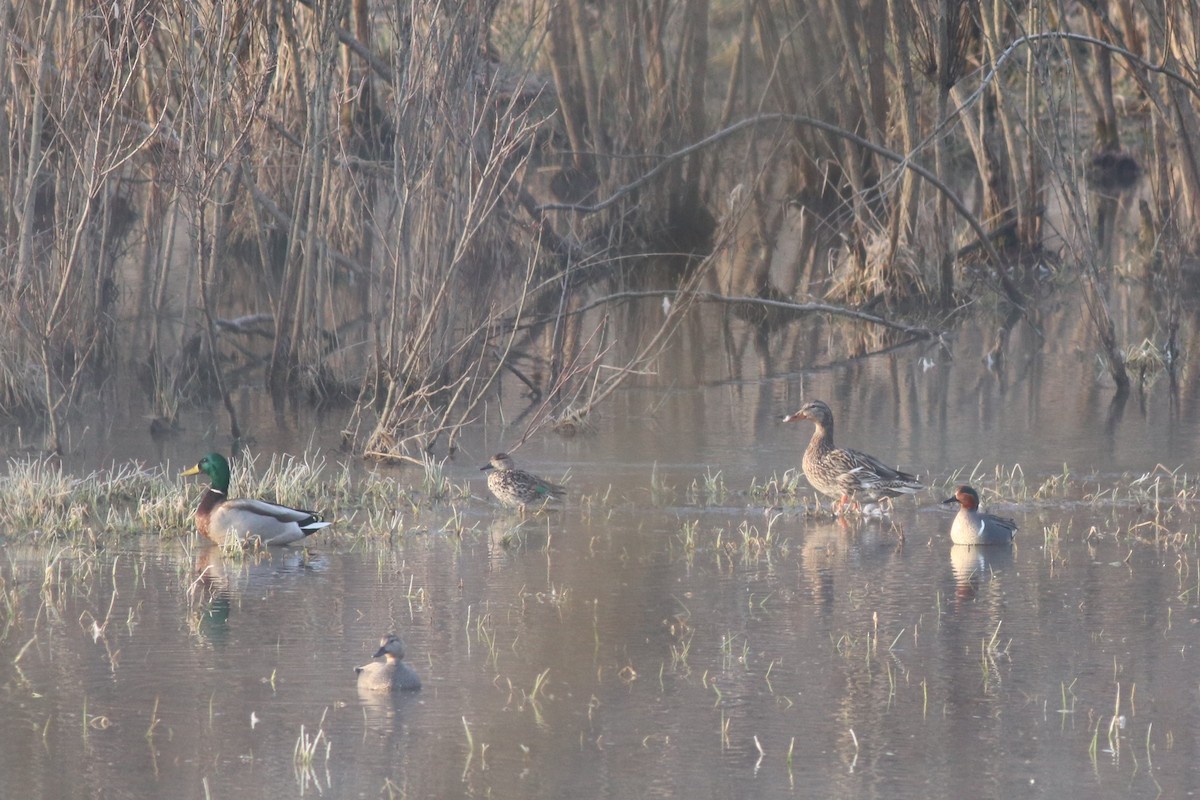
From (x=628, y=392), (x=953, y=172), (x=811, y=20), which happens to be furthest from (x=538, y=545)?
(x=953, y=172)

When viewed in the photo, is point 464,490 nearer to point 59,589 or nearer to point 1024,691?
point 59,589

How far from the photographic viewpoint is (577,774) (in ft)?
18.1

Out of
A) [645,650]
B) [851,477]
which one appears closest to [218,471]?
[851,477]

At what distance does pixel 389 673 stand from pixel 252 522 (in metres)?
2.88

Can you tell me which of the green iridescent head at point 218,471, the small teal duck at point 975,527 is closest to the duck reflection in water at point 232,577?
the green iridescent head at point 218,471

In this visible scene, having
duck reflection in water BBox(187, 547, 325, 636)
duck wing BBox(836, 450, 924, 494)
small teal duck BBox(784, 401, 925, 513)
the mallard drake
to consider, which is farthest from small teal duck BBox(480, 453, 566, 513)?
duck wing BBox(836, 450, 924, 494)

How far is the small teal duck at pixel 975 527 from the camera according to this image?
8.81 m

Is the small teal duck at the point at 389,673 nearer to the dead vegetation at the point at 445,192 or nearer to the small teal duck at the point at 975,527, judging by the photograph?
the small teal duck at the point at 975,527

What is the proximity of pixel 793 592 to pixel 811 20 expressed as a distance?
1650cm

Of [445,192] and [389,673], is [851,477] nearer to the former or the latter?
[445,192]

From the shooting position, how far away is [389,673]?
6.29m

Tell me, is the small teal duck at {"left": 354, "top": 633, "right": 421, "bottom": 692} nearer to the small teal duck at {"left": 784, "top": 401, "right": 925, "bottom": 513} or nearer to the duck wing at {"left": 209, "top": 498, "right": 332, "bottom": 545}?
the duck wing at {"left": 209, "top": 498, "right": 332, "bottom": 545}

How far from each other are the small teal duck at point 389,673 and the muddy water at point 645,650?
0.05 meters

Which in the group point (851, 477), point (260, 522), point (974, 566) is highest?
point (851, 477)
